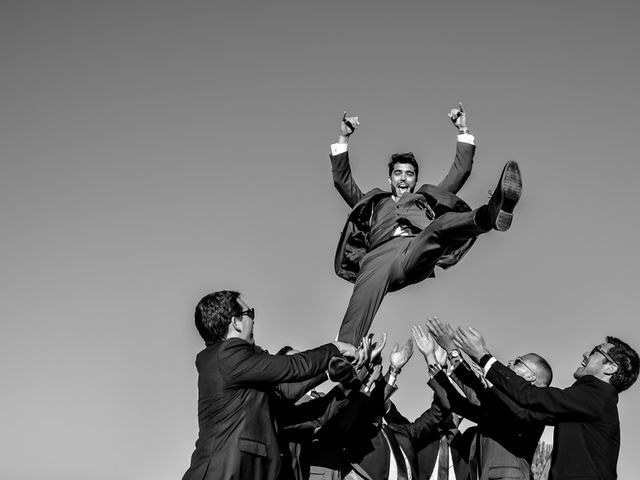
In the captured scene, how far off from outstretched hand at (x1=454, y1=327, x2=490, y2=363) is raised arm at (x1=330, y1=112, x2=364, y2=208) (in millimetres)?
2757

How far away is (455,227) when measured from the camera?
7832 millimetres

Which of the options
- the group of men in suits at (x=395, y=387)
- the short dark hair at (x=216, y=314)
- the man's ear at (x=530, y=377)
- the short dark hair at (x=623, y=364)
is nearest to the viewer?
the group of men in suits at (x=395, y=387)

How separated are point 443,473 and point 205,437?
11.2ft

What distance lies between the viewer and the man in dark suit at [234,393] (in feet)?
19.8

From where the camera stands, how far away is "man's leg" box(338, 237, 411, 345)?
836 centimetres

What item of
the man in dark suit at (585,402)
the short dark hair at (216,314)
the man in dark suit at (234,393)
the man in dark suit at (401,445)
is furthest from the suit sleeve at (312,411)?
the man in dark suit at (585,402)

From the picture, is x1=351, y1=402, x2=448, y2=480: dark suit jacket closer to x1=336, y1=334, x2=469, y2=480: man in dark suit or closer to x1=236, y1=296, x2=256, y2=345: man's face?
x1=336, y1=334, x2=469, y2=480: man in dark suit

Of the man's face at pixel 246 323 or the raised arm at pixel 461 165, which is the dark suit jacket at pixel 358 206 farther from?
the man's face at pixel 246 323

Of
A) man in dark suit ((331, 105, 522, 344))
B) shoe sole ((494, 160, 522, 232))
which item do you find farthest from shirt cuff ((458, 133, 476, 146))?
shoe sole ((494, 160, 522, 232))

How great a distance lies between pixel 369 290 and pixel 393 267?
1.11 feet

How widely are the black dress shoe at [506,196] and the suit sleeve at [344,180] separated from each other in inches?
92.5

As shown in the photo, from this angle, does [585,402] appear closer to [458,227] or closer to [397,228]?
[458,227]

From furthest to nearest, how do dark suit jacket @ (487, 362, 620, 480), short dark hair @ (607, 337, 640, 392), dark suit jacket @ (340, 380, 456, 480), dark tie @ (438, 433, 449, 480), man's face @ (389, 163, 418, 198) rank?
1. man's face @ (389, 163, 418, 198)
2. dark tie @ (438, 433, 449, 480)
3. dark suit jacket @ (340, 380, 456, 480)
4. short dark hair @ (607, 337, 640, 392)
5. dark suit jacket @ (487, 362, 620, 480)

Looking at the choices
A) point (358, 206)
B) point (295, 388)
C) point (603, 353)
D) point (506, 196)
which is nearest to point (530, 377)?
point (603, 353)
